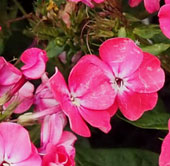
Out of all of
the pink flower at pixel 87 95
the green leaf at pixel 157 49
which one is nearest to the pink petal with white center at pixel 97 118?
the pink flower at pixel 87 95

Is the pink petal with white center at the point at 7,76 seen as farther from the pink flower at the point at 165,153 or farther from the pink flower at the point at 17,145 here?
the pink flower at the point at 165,153

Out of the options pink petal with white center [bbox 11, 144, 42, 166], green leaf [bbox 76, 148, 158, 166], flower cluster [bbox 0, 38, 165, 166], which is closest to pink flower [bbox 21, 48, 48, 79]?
flower cluster [bbox 0, 38, 165, 166]

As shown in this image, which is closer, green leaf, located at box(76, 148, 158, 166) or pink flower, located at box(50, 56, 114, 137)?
pink flower, located at box(50, 56, 114, 137)

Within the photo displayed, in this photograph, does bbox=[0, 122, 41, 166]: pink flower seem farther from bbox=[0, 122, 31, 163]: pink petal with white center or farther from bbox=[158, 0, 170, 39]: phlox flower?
bbox=[158, 0, 170, 39]: phlox flower

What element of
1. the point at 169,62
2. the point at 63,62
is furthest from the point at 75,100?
the point at 63,62

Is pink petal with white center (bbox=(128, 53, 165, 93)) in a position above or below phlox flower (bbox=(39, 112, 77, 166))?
above

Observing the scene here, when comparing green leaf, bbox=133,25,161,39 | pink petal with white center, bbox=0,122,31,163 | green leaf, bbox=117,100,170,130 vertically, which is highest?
pink petal with white center, bbox=0,122,31,163

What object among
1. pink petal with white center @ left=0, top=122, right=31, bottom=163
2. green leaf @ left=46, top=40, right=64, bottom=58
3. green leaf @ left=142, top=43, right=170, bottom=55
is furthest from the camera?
green leaf @ left=46, top=40, right=64, bottom=58

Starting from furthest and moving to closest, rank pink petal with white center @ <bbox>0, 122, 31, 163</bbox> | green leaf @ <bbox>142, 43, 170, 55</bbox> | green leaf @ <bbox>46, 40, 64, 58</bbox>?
green leaf @ <bbox>46, 40, 64, 58</bbox> → green leaf @ <bbox>142, 43, 170, 55</bbox> → pink petal with white center @ <bbox>0, 122, 31, 163</bbox>
